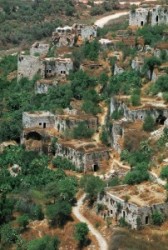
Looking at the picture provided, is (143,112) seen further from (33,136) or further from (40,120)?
(33,136)

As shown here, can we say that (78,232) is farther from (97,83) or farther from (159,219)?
(97,83)

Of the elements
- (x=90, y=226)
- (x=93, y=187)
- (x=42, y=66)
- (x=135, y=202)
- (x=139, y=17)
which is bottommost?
(x=90, y=226)

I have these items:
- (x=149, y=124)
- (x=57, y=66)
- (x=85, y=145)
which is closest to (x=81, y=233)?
(x=85, y=145)

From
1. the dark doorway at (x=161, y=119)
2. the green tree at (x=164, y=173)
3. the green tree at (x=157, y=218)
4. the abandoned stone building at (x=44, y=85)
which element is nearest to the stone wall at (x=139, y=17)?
the abandoned stone building at (x=44, y=85)

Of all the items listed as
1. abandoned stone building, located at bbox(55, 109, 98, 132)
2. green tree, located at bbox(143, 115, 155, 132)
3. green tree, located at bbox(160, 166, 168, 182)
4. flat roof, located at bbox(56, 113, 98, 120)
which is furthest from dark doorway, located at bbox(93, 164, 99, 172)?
green tree, located at bbox(160, 166, 168, 182)

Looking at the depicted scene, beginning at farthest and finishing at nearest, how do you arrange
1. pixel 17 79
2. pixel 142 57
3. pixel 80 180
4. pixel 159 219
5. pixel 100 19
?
pixel 100 19
pixel 17 79
pixel 142 57
pixel 80 180
pixel 159 219

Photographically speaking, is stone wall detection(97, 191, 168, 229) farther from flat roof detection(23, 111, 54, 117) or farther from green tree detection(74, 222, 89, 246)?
flat roof detection(23, 111, 54, 117)

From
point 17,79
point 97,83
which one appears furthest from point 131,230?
point 17,79
